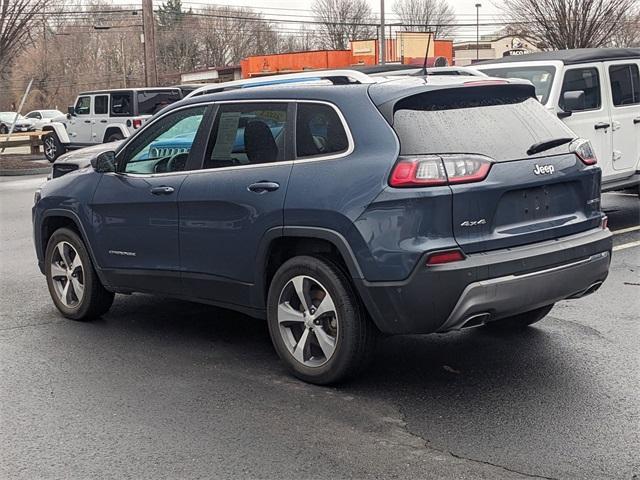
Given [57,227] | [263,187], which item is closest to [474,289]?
[263,187]

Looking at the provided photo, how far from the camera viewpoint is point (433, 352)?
18.9ft

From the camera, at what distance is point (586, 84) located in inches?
400

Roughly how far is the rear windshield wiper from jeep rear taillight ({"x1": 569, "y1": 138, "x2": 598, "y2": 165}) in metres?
0.06

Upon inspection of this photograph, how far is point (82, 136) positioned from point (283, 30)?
5504 cm

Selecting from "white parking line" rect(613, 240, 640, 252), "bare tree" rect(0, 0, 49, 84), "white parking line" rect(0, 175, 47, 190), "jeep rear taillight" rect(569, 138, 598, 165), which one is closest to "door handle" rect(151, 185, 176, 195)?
"jeep rear taillight" rect(569, 138, 598, 165)

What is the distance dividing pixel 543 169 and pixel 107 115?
20.1 m

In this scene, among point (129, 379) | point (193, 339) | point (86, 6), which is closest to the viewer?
point (129, 379)

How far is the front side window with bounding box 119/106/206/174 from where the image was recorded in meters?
5.99

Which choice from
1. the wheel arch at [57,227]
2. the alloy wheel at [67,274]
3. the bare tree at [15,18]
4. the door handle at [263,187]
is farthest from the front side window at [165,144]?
the bare tree at [15,18]

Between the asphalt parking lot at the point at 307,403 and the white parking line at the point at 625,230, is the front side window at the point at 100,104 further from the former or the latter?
the asphalt parking lot at the point at 307,403

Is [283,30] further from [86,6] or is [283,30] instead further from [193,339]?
[193,339]

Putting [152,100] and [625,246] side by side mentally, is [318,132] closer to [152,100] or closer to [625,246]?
[625,246]

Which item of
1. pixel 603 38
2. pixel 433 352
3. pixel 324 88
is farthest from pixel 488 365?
pixel 603 38

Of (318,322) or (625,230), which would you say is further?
(625,230)
